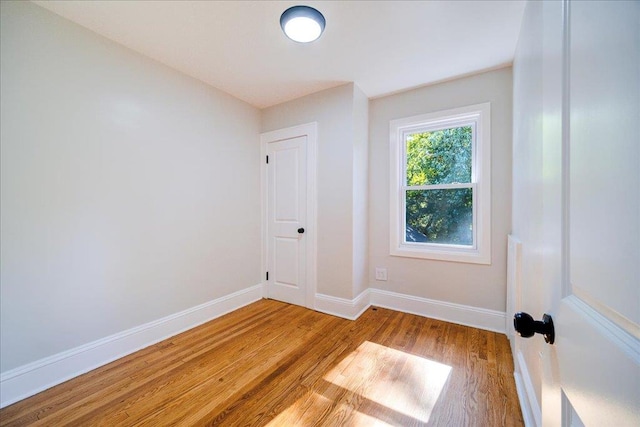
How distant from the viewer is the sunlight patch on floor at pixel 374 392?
4.46ft

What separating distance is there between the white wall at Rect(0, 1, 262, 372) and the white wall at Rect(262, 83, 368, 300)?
20 centimetres

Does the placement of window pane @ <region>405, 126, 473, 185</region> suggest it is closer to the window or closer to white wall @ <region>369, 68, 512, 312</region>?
the window

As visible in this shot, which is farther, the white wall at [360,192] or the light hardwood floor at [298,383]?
the white wall at [360,192]

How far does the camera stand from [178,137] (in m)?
2.36

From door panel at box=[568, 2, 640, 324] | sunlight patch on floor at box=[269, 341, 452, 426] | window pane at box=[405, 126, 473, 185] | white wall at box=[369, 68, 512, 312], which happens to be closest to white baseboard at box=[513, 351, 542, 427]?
sunlight patch on floor at box=[269, 341, 452, 426]

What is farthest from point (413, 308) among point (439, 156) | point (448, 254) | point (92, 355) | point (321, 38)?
point (92, 355)

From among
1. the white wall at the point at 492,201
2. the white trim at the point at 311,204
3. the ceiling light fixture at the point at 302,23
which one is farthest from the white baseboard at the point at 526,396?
the ceiling light fixture at the point at 302,23

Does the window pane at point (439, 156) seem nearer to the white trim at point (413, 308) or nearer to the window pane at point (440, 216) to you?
the window pane at point (440, 216)

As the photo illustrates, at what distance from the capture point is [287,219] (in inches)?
120

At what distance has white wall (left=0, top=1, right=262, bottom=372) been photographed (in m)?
1.53

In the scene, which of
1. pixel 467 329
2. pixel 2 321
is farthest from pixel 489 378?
pixel 2 321

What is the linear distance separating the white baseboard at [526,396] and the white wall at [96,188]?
6.42ft

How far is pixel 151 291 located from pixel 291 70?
2394 mm

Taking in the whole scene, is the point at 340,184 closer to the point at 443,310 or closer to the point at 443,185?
the point at 443,185
